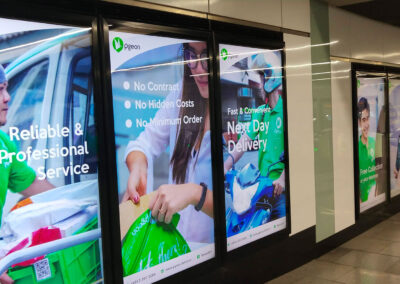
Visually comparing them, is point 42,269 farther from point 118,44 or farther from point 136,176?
point 118,44

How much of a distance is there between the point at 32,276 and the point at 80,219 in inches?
17.1

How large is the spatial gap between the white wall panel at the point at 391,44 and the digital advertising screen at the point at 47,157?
581 cm

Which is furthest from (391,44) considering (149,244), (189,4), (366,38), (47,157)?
(47,157)

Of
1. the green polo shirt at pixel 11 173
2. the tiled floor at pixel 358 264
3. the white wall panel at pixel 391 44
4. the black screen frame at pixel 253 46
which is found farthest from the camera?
the white wall panel at pixel 391 44

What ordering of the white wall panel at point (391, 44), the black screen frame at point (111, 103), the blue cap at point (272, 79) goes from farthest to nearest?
the white wall panel at point (391, 44)
the blue cap at point (272, 79)
the black screen frame at point (111, 103)

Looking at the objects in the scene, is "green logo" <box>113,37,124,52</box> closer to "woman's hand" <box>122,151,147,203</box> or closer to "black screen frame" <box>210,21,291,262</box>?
"woman's hand" <box>122,151,147,203</box>

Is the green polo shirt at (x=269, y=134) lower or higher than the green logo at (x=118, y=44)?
lower

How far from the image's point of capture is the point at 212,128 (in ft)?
12.9

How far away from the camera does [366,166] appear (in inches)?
263

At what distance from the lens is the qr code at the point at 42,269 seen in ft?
8.72

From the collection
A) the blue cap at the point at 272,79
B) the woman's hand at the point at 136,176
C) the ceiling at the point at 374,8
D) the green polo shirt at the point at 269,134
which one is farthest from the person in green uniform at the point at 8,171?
the ceiling at the point at 374,8

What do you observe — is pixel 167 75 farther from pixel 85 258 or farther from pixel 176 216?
pixel 85 258

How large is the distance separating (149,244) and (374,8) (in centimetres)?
474

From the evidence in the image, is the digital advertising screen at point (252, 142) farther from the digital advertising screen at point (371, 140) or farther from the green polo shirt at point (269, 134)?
the digital advertising screen at point (371, 140)
